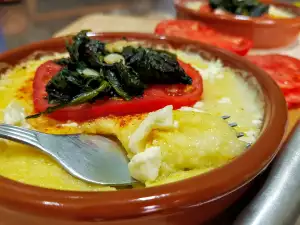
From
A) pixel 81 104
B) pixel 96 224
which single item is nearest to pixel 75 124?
pixel 81 104

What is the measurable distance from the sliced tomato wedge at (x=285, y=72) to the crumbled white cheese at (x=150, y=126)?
83 cm

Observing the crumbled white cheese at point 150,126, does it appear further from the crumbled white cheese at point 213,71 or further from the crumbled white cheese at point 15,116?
the crumbled white cheese at point 213,71

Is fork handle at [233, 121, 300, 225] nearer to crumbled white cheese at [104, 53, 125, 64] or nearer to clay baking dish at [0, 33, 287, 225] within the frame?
clay baking dish at [0, 33, 287, 225]

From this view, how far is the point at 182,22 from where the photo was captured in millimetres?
2209

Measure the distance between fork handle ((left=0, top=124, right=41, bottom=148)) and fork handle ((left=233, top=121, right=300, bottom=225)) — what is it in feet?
1.62

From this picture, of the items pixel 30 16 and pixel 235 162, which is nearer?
pixel 235 162

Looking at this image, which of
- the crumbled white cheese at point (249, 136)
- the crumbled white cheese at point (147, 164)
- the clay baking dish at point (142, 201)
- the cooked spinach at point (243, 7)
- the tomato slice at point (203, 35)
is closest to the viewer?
the clay baking dish at point (142, 201)

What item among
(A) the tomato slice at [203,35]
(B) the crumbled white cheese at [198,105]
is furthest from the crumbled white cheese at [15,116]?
(A) the tomato slice at [203,35]

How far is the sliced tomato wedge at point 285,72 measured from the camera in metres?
1.59

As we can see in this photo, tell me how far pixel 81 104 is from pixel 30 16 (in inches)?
109

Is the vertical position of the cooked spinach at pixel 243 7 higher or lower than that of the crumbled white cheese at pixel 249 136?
lower

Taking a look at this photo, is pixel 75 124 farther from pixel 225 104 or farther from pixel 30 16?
pixel 30 16

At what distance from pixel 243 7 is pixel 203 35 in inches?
20.7

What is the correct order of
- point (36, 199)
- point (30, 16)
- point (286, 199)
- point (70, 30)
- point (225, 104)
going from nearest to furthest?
point (36, 199) < point (286, 199) < point (225, 104) < point (70, 30) < point (30, 16)
